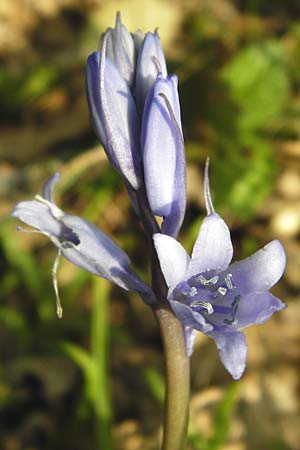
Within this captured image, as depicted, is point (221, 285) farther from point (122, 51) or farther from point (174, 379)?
point (122, 51)

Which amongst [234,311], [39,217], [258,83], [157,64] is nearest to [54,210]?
[39,217]

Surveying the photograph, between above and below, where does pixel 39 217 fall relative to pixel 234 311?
above

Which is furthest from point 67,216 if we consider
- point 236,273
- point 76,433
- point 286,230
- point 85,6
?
point 85,6

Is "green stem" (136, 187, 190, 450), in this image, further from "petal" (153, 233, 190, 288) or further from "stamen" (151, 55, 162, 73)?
"stamen" (151, 55, 162, 73)

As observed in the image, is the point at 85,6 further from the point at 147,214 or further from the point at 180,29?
the point at 147,214

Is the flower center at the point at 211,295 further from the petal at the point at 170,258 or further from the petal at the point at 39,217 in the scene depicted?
the petal at the point at 39,217
